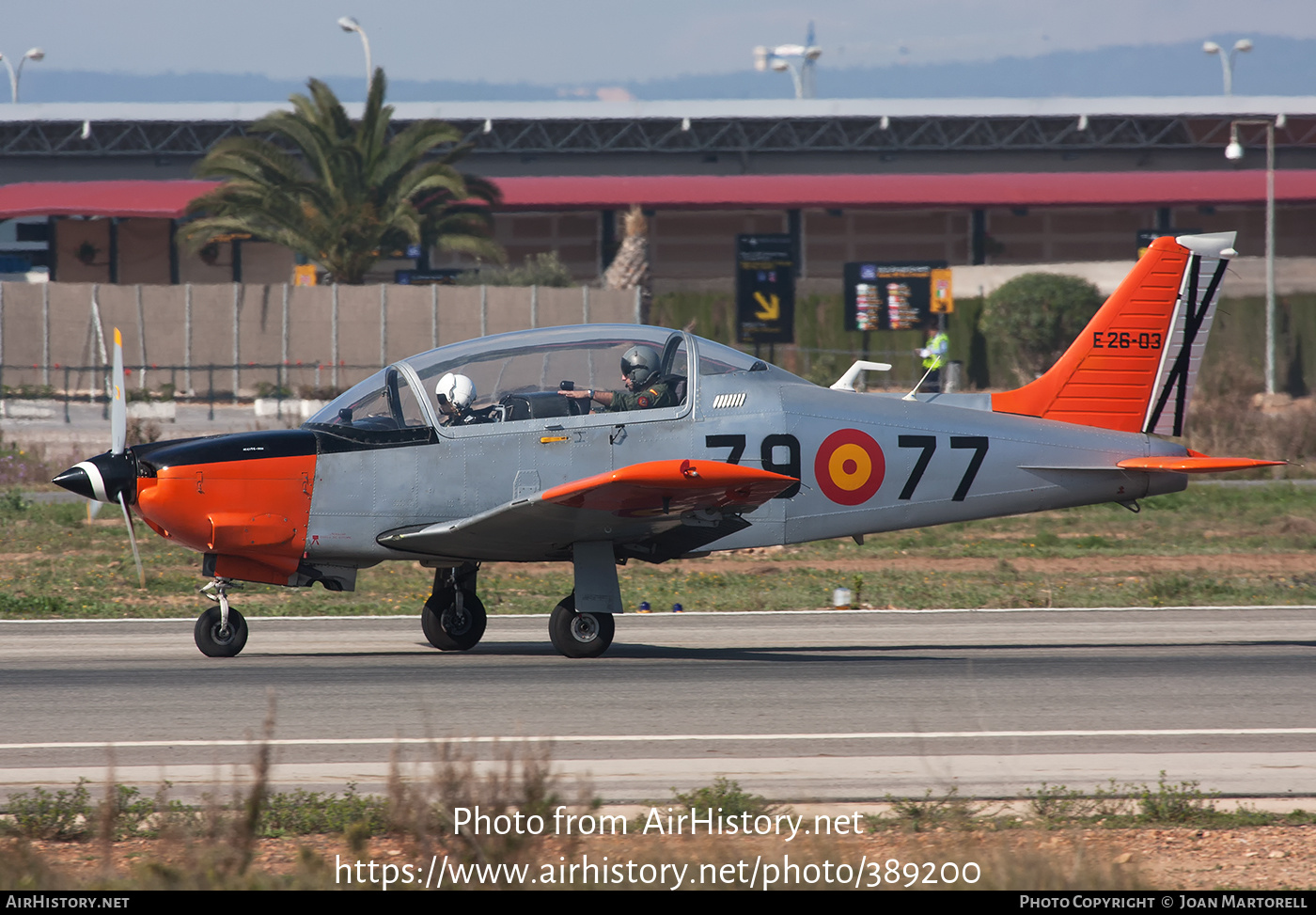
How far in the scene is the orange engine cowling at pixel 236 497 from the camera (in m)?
11.1

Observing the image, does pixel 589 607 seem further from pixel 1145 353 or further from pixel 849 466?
pixel 1145 353

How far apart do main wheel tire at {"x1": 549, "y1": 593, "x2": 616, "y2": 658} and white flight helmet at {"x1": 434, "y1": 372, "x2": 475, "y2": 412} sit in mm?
1918

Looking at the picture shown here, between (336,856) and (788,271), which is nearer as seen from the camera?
(336,856)

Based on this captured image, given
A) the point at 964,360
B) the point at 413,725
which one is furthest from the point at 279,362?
the point at 413,725

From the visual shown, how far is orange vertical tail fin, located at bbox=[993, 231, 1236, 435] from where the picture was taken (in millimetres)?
13414

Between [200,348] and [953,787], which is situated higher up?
[200,348]

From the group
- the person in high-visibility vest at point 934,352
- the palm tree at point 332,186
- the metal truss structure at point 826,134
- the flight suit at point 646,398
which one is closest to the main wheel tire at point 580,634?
the flight suit at point 646,398

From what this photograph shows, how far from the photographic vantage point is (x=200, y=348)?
133ft

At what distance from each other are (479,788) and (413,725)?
3.19 m

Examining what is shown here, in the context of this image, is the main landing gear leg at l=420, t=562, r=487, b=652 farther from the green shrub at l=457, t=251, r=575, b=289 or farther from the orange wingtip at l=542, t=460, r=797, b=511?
the green shrub at l=457, t=251, r=575, b=289

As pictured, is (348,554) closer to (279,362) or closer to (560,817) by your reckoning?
(560,817)

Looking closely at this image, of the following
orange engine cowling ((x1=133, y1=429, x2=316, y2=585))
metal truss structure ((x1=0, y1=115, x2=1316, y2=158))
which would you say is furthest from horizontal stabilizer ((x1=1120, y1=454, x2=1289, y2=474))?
metal truss structure ((x1=0, y1=115, x2=1316, y2=158))

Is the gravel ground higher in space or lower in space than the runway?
higher

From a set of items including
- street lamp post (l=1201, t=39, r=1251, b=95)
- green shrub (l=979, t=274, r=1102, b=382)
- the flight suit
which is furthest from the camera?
street lamp post (l=1201, t=39, r=1251, b=95)
